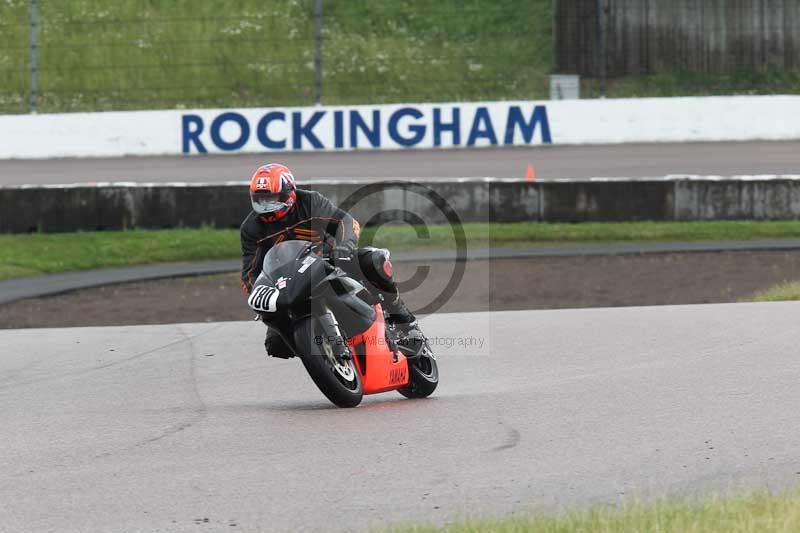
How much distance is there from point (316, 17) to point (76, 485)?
2032cm

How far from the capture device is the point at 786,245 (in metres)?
17.8

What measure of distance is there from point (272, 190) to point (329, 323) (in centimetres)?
85

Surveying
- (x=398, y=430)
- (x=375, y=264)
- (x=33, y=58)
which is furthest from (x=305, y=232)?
(x=33, y=58)

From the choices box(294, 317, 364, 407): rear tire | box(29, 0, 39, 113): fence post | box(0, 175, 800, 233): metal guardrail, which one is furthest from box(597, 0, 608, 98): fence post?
box(294, 317, 364, 407): rear tire

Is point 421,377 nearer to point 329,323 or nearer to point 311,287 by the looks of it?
point 329,323

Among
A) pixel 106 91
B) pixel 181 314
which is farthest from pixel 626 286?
pixel 106 91

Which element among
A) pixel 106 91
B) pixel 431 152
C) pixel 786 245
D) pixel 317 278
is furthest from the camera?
pixel 106 91

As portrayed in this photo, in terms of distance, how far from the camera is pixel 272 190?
760 centimetres

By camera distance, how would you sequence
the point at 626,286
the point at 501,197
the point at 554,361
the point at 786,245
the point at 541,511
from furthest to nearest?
the point at 501,197
the point at 786,245
the point at 626,286
the point at 554,361
the point at 541,511

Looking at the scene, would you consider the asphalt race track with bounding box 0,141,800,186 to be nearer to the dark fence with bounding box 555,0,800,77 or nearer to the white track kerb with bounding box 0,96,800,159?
the white track kerb with bounding box 0,96,800,159

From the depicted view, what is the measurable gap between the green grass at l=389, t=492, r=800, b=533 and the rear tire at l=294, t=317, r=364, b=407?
7.31 feet

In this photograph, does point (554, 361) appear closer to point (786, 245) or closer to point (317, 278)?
point (317, 278)

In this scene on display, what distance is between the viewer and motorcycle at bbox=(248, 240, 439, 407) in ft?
23.6

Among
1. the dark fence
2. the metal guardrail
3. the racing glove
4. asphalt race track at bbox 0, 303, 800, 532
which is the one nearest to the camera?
asphalt race track at bbox 0, 303, 800, 532
